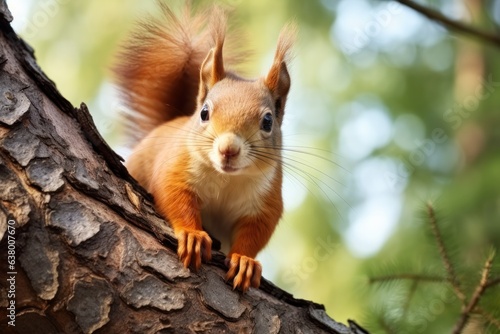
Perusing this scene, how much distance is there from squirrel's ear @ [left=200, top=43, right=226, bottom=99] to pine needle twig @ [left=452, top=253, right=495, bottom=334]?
140 cm

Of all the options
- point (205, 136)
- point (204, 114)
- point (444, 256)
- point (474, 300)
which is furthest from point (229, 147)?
point (474, 300)

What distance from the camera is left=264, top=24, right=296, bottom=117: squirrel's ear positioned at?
3.00m

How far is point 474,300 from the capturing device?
2.29 m

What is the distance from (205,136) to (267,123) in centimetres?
29

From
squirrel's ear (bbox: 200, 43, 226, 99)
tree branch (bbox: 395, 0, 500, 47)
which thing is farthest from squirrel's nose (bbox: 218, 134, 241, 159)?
tree branch (bbox: 395, 0, 500, 47)

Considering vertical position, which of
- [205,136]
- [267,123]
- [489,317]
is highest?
[267,123]

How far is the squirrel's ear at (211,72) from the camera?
295 centimetres

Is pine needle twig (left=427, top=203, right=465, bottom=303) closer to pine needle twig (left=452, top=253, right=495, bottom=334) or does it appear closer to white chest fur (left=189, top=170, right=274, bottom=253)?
pine needle twig (left=452, top=253, right=495, bottom=334)

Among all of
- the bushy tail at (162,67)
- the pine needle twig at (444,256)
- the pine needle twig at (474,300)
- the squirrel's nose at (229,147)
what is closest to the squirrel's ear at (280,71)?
the bushy tail at (162,67)

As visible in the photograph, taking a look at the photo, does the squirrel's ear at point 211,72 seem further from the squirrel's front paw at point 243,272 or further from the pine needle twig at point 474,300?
the pine needle twig at point 474,300

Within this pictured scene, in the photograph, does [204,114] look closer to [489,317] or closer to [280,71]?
[280,71]

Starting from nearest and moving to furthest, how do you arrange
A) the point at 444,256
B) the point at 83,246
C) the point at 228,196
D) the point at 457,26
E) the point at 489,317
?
the point at 457,26, the point at 83,246, the point at 489,317, the point at 444,256, the point at 228,196

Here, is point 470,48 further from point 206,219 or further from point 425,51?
point 206,219

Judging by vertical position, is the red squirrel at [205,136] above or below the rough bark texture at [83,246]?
above
